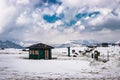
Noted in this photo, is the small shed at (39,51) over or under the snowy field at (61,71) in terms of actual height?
over

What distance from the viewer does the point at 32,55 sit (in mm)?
56281

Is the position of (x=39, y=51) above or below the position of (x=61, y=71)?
above

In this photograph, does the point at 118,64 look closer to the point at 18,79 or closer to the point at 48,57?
the point at 18,79

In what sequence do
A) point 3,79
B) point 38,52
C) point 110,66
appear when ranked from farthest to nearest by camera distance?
point 38,52 < point 110,66 < point 3,79

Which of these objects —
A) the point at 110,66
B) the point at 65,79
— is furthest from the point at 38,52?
the point at 65,79

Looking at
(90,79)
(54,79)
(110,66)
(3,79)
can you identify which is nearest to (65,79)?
(54,79)

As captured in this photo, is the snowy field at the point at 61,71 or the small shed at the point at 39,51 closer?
the snowy field at the point at 61,71

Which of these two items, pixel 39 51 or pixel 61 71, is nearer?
pixel 61 71

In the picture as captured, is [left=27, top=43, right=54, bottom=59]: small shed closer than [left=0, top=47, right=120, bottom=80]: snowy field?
No

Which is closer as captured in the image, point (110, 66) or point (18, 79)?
point (18, 79)

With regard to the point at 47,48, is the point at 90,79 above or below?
below

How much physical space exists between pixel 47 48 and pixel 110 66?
1047 inches

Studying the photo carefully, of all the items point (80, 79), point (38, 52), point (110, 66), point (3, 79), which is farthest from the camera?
point (38, 52)

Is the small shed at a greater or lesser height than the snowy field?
greater
